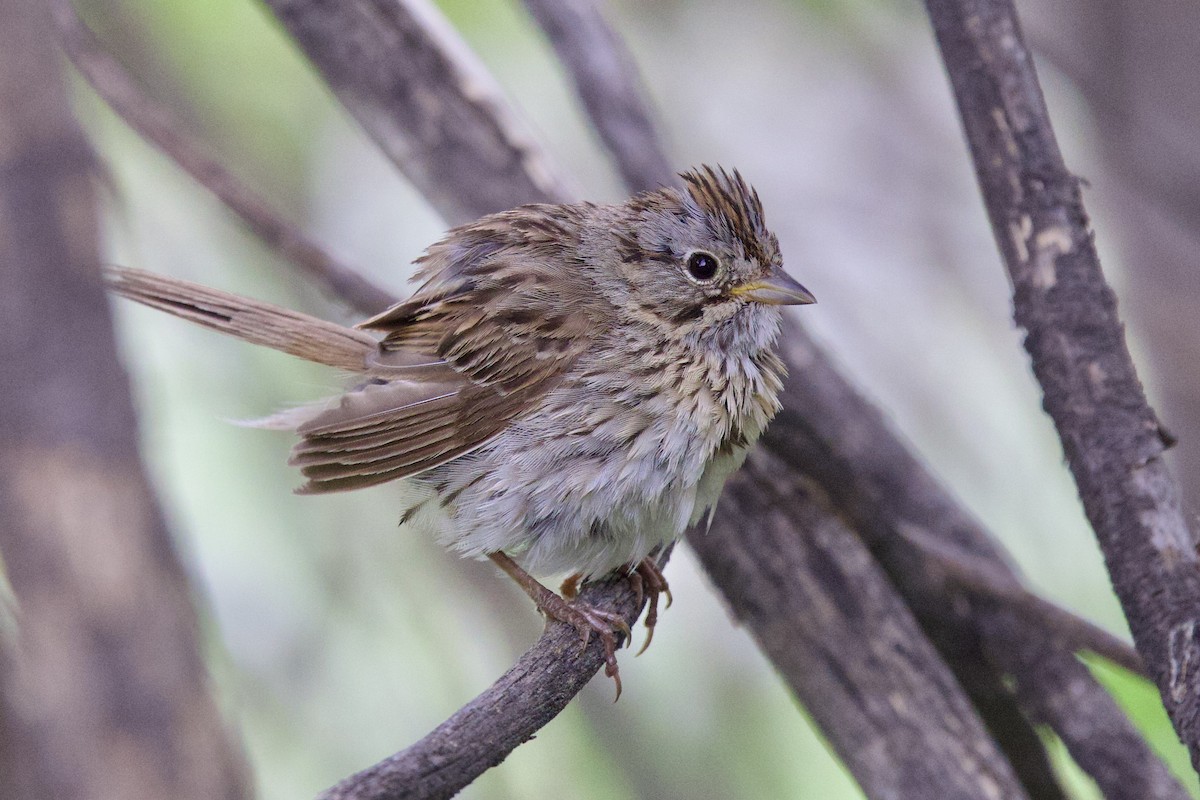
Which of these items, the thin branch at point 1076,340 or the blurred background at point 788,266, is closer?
the thin branch at point 1076,340

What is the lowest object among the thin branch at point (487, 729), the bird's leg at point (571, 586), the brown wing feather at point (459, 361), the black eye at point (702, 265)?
the thin branch at point (487, 729)

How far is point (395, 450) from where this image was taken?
10.1 ft

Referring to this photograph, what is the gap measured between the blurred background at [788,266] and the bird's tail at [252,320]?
1.41 metres

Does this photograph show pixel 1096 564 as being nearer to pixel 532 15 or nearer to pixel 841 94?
pixel 841 94

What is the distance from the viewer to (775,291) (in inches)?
125

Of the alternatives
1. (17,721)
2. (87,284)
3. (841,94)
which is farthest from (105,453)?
(841,94)

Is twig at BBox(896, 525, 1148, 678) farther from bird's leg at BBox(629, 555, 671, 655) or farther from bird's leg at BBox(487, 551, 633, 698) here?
bird's leg at BBox(487, 551, 633, 698)

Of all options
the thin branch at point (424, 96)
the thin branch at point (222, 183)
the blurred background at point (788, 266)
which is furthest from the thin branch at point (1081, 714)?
the thin branch at point (222, 183)

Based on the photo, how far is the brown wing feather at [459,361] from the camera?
3092 millimetres

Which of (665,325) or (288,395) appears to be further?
(288,395)

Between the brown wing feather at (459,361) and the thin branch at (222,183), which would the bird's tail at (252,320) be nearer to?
the brown wing feather at (459,361)

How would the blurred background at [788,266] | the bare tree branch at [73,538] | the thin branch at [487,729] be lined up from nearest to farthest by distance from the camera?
1. the thin branch at [487,729]
2. the bare tree branch at [73,538]
3. the blurred background at [788,266]

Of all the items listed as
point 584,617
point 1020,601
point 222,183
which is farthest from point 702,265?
point 222,183

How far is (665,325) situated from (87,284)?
1.43 metres
